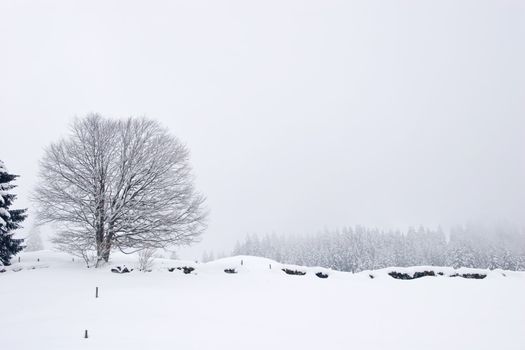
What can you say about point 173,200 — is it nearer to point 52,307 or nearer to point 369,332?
point 52,307

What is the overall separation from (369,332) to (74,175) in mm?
22086

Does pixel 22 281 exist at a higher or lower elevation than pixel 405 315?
higher

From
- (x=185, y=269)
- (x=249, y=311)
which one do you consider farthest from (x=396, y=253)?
(x=249, y=311)

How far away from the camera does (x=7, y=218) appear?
891 inches

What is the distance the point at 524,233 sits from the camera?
17225 cm

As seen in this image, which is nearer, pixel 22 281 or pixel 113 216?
pixel 22 281

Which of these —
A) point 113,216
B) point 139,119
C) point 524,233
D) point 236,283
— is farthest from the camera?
point 524,233

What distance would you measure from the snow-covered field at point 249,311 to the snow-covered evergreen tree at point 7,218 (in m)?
1.59

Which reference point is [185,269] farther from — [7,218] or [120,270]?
[7,218]

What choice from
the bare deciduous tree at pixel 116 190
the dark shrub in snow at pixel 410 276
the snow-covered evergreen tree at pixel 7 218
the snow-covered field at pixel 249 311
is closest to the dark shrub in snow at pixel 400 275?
the dark shrub in snow at pixel 410 276

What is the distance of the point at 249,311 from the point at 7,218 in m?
19.8

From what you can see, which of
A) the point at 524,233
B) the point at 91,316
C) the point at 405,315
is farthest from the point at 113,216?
the point at 524,233

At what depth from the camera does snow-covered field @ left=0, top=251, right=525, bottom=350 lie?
977 centimetres

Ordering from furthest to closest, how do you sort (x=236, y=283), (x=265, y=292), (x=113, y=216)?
1. (x=113, y=216)
2. (x=236, y=283)
3. (x=265, y=292)
